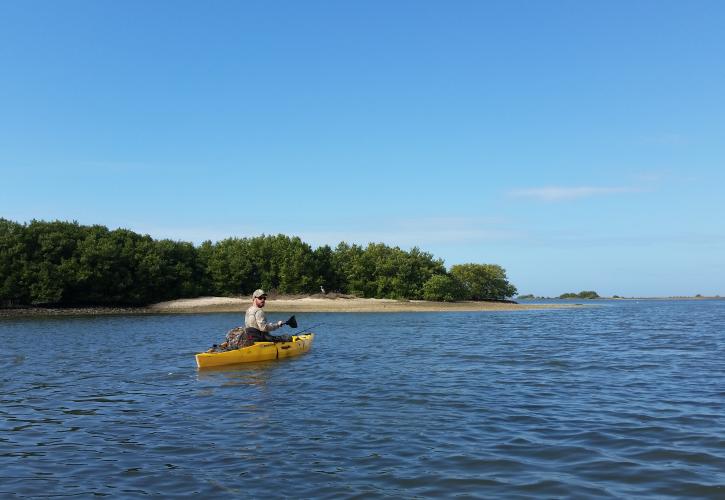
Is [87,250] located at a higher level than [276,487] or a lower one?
higher

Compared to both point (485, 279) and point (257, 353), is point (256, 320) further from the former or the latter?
point (485, 279)

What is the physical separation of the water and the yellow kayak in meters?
0.53

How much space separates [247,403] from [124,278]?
65122mm

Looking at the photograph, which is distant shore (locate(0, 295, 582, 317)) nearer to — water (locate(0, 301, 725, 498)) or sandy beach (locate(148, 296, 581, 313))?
sandy beach (locate(148, 296, 581, 313))

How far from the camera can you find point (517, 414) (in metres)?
12.0

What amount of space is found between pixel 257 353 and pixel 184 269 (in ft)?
204

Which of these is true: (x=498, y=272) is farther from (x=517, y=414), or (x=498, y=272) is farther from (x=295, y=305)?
(x=517, y=414)

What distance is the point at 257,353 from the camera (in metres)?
22.5

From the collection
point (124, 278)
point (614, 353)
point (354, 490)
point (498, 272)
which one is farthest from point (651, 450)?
point (498, 272)

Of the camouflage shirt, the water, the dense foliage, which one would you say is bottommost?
the water

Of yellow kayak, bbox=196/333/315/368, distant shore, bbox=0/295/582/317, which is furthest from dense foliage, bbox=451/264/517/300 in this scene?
yellow kayak, bbox=196/333/315/368

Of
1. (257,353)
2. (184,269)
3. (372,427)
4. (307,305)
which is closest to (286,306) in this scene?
(307,305)

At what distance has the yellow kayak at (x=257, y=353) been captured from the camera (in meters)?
20.4

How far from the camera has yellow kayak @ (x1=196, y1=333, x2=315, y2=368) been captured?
20422mm
